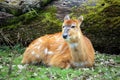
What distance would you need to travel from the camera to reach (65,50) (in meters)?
10.1

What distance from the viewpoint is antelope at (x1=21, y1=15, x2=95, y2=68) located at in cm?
→ 955

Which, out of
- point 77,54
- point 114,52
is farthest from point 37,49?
point 114,52

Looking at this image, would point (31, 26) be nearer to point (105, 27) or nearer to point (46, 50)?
point (46, 50)

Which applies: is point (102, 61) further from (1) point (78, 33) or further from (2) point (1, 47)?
(2) point (1, 47)

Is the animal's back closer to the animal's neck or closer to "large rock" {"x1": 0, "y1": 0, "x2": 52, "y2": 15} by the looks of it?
the animal's neck

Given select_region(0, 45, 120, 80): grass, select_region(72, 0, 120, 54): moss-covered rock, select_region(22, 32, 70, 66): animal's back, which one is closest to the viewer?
select_region(0, 45, 120, 80): grass

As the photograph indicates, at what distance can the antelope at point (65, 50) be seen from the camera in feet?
31.3

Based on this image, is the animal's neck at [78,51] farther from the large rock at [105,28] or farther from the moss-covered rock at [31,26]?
the moss-covered rock at [31,26]

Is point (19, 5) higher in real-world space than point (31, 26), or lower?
higher

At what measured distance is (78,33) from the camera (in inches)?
379

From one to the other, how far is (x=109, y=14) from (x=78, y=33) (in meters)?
2.90

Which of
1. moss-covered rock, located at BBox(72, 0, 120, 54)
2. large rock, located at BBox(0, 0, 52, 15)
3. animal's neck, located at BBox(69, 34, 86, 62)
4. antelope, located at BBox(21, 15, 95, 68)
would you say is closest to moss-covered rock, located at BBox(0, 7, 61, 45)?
large rock, located at BBox(0, 0, 52, 15)

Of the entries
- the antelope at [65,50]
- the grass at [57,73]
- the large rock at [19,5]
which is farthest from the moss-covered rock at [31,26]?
the grass at [57,73]

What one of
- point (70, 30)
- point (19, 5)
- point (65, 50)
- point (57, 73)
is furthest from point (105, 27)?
point (57, 73)
